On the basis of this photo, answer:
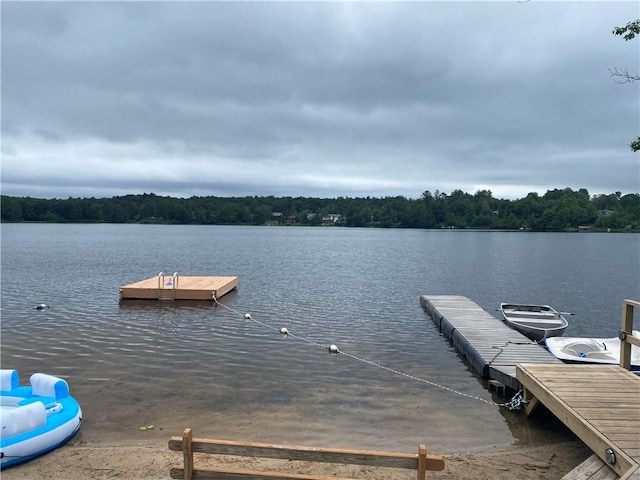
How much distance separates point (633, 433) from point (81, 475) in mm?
6604

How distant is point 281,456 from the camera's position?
4207mm

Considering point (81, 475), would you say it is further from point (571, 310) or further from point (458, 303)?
point (571, 310)

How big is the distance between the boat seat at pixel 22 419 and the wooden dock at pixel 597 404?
7.06 m

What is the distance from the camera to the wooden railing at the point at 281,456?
410cm

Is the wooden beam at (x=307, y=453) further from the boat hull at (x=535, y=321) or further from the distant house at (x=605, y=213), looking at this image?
the distant house at (x=605, y=213)

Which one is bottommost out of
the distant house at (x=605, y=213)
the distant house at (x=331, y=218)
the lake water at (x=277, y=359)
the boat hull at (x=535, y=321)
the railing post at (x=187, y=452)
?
the lake water at (x=277, y=359)

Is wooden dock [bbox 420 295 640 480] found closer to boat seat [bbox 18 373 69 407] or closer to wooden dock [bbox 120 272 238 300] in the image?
boat seat [bbox 18 373 69 407]

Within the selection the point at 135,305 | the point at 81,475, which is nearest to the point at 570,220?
the point at 135,305

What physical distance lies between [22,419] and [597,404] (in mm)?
7625

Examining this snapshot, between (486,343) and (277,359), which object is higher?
(486,343)

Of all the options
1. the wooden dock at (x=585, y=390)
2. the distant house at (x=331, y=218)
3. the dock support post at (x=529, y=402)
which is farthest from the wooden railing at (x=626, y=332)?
the distant house at (x=331, y=218)

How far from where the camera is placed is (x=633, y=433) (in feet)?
17.7

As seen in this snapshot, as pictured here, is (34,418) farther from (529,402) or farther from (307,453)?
(529,402)

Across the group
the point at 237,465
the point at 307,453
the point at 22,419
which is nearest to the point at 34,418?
the point at 22,419
